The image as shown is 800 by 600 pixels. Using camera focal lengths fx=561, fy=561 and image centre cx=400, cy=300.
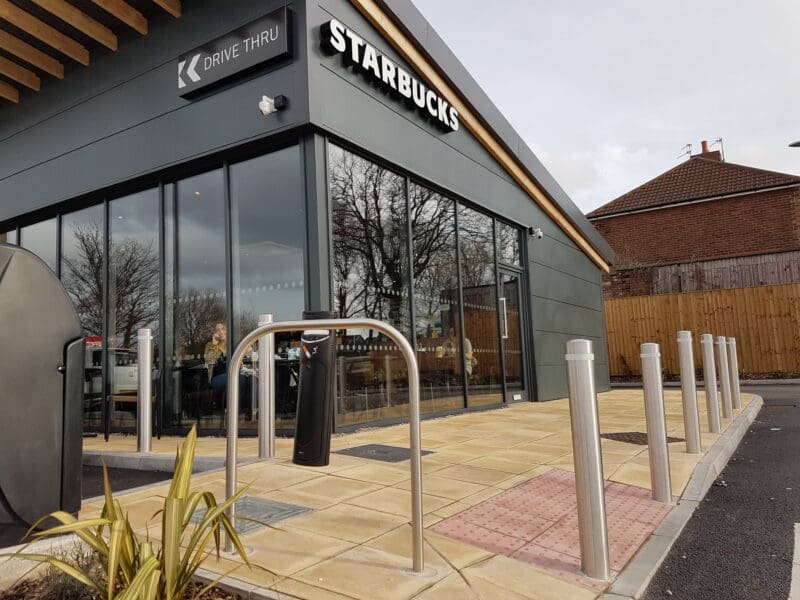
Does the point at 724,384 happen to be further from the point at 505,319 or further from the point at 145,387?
the point at 145,387

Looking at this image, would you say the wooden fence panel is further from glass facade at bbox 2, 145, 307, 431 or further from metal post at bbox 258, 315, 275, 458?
metal post at bbox 258, 315, 275, 458

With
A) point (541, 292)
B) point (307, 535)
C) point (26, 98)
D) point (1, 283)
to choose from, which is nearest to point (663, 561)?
point (307, 535)

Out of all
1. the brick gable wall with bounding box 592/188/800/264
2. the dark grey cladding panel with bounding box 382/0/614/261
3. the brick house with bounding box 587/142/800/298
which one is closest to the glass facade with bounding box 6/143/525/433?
the dark grey cladding panel with bounding box 382/0/614/261

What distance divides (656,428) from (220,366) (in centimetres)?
461

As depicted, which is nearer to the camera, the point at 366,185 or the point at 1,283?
the point at 1,283

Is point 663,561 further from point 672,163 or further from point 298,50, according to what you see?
point 672,163

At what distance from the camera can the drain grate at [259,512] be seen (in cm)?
291

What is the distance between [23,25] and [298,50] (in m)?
3.61

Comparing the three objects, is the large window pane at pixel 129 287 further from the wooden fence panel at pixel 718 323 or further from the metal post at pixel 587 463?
the wooden fence panel at pixel 718 323

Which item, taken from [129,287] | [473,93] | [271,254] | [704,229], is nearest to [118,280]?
[129,287]

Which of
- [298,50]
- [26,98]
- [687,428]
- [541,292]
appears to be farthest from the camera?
[541,292]

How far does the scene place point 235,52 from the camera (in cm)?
608

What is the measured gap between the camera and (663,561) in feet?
8.67

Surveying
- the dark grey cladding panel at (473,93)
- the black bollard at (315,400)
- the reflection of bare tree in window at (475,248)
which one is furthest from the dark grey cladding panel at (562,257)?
the black bollard at (315,400)
